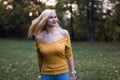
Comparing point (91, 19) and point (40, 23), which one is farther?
point (91, 19)

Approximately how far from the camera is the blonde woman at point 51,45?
4.36 m

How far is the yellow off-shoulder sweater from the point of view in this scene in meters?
4.34

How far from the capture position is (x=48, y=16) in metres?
4.40

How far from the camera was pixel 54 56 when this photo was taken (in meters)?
4.35

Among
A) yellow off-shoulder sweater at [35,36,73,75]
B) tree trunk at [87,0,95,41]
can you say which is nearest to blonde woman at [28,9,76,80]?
yellow off-shoulder sweater at [35,36,73,75]

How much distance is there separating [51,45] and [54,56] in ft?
0.50

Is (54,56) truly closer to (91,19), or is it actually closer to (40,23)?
(40,23)

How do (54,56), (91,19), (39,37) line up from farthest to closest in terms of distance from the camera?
(91,19) → (39,37) → (54,56)

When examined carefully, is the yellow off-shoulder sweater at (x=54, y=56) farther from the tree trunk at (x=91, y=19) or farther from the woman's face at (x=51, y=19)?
the tree trunk at (x=91, y=19)

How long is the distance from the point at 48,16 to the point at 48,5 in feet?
110

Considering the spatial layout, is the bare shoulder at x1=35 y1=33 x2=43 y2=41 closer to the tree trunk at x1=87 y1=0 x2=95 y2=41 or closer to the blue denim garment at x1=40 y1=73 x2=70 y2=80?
the blue denim garment at x1=40 y1=73 x2=70 y2=80

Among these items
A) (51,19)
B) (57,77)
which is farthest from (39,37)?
(57,77)

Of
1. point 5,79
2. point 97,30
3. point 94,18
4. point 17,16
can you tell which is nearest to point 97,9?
point 94,18

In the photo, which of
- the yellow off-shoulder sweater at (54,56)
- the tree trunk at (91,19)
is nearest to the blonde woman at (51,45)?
the yellow off-shoulder sweater at (54,56)
